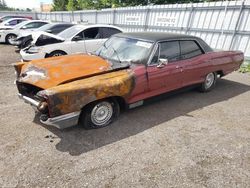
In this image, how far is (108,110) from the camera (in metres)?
3.92

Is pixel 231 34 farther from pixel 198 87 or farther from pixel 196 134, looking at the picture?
pixel 196 134

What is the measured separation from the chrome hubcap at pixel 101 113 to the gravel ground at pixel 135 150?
0.16 meters

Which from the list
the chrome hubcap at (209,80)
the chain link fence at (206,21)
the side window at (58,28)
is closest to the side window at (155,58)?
the chrome hubcap at (209,80)

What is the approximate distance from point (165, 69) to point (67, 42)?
4.46m

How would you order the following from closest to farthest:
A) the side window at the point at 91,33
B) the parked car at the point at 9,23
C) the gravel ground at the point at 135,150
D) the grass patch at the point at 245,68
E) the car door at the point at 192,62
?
1. the gravel ground at the point at 135,150
2. the car door at the point at 192,62
3. the side window at the point at 91,33
4. the grass patch at the point at 245,68
5. the parked car at the point at 9,23

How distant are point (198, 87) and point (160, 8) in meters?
7.23

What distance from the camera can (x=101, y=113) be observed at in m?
3.86

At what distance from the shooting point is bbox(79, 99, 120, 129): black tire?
3.64 metres

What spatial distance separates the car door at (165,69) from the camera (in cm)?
424

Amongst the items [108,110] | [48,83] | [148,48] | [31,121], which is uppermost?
[148,48]

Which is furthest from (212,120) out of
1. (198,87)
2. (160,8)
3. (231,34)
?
(160,8)

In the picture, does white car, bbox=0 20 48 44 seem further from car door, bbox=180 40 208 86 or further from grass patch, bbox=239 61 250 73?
grass patch, bbox=239 61 250 73

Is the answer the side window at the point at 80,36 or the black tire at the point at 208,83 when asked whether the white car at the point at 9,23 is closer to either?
the side window at the point at 80,36

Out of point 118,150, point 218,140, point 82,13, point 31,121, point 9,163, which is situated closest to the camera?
point 9,163
